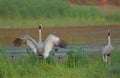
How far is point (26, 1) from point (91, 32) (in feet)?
12.8

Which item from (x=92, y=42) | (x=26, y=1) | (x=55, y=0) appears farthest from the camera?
(x=55, y=0)

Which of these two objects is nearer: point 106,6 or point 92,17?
point 92,17

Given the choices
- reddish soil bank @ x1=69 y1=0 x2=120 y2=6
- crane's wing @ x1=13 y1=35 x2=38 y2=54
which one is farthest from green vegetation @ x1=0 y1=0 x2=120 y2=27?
crane's wing @ x1=13 y1=35 x2=38 y2=54

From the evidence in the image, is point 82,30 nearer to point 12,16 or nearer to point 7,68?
point 12,16

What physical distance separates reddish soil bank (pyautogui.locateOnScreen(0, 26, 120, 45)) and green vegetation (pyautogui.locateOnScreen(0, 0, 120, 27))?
2.63ft

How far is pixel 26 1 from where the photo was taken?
28469mm

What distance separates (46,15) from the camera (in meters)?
27.9

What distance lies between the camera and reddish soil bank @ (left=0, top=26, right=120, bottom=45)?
23953mm

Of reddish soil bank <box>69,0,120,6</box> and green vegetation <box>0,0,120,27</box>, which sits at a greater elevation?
reddish soil bank <box>69,0,120,6</box>

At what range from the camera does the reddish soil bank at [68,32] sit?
2395 centimetres

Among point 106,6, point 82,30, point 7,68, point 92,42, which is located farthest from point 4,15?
point 7,68

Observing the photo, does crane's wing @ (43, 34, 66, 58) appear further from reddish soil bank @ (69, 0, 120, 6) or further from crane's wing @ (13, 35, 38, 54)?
reddish soil bank @ (69, 0, 120, 6)

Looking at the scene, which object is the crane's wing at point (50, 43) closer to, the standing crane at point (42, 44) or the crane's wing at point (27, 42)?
the standing crane at point (42, 44)

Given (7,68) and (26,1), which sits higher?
(26,1)
